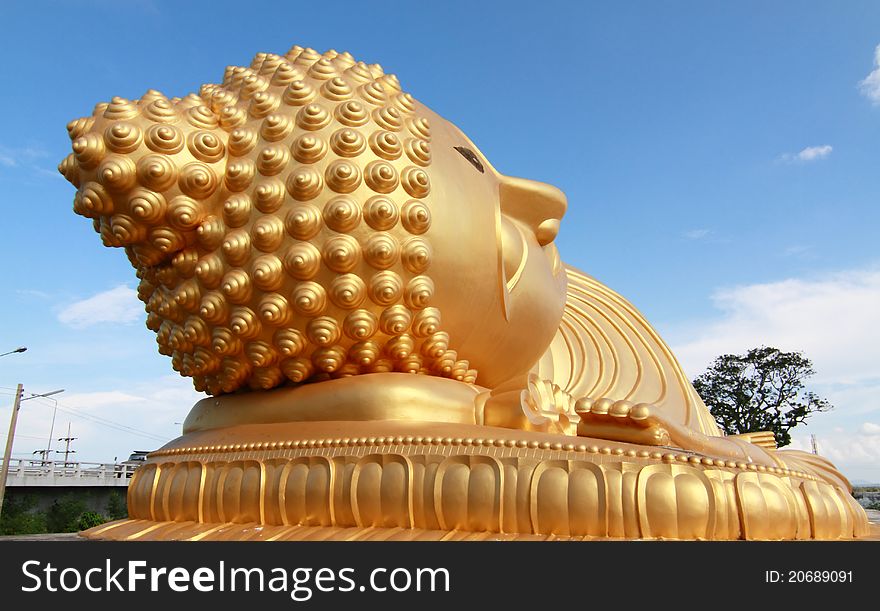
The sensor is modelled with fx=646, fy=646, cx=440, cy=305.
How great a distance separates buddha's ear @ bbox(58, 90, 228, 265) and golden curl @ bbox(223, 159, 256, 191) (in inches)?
1.7

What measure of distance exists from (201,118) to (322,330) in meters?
0.94

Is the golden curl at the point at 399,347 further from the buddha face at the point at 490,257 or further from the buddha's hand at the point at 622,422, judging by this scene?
the buddha's hand at the point at 622,422

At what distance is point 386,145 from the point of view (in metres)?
2.46

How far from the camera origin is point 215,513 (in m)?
2.32

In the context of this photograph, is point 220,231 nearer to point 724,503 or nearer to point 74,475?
point 724,503

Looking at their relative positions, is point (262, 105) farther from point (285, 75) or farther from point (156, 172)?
point (156, 172)

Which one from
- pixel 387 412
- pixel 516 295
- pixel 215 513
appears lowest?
pixel 215 513

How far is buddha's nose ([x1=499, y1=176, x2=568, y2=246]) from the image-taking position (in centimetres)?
308

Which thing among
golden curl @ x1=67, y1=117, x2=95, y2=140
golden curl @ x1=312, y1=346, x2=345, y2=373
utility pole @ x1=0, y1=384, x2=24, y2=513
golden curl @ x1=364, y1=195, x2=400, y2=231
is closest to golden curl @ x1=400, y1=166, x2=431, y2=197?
golden curl @ x1=364, y1=195, x2=400, y2=231

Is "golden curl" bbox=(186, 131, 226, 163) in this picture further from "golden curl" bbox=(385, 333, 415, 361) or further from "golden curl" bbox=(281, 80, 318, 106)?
"golden curl" bbox=(385, 333, 415, 361)
